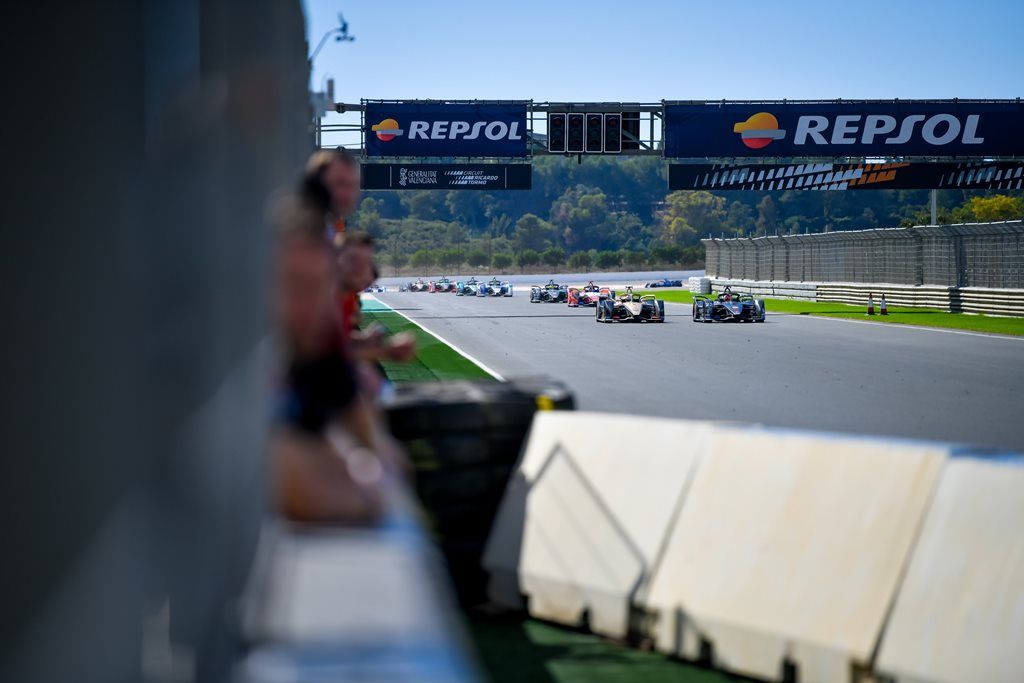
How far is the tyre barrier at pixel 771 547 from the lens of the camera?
4.04m

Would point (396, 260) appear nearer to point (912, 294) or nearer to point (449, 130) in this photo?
point (912, 294)

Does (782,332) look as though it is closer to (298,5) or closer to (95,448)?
(298,5)

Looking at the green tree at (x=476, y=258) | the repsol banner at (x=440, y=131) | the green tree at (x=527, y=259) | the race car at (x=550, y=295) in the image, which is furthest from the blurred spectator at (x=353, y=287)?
the green tree at (x=527, y=259)

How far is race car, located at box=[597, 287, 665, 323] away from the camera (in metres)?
41.7

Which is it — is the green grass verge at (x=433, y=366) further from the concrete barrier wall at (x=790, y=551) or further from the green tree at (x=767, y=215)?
the green tree at (x=767, y=215)

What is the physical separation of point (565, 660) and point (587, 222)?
18404cm

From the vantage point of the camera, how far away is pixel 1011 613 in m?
3.85

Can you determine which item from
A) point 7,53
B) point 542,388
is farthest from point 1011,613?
point 7,53

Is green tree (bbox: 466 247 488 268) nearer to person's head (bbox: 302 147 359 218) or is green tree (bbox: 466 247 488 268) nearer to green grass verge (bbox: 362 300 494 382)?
green grass verge (bbox: 362 300 494 382)

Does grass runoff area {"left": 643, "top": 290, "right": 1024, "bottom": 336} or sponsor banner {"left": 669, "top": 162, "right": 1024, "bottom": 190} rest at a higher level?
sponsor banner {"left": 669, "top": 162, "right": 1024, "bottom": 190}

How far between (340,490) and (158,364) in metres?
1.11

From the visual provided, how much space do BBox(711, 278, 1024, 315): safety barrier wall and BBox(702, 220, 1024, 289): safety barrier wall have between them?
0.57m

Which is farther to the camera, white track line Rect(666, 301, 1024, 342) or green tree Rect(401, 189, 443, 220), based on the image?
green tree Rect(401, 189, 443, 220)

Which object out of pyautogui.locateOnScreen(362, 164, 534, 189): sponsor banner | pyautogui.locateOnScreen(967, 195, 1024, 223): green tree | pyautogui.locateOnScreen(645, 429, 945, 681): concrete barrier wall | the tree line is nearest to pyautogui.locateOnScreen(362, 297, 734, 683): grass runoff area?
pyautogui.locateOnScreen(645, 429, 945, 681): concrete barrier wall
